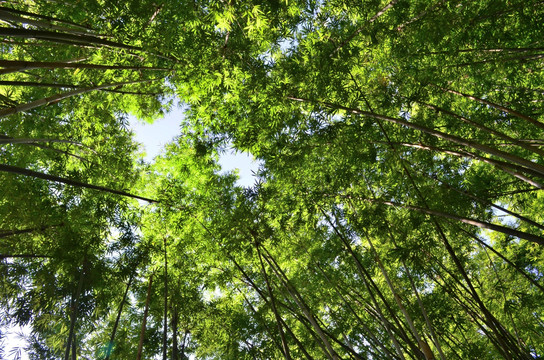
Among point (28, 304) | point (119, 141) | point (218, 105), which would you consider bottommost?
point (28, 304)

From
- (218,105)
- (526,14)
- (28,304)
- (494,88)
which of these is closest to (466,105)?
(494,88)

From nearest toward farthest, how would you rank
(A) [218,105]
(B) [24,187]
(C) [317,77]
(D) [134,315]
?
(C) [317,77], (B) [24,187], (A) [218,105], (D) [134,315]

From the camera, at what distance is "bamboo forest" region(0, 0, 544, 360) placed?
11.0ft

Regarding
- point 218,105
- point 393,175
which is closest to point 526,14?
point 393,175

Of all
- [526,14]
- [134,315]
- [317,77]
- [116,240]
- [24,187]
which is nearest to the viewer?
[526,14]

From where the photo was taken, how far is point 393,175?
4.08 meters

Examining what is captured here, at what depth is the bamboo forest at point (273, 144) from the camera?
3354 millimetres

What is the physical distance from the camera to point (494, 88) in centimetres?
450

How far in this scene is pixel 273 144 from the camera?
4.18 meters

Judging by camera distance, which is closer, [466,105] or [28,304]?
[28,304]

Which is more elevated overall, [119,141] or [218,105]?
[119,141]

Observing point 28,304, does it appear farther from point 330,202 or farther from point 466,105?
point 466,105

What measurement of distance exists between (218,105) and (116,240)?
2.51 meters

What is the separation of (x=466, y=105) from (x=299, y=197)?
268 centimetres
